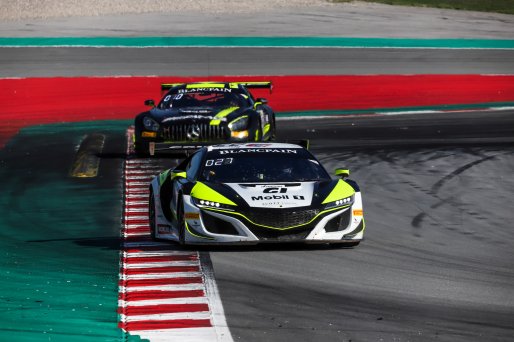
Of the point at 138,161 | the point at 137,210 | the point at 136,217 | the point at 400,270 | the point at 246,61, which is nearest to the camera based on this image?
the point at 400,270

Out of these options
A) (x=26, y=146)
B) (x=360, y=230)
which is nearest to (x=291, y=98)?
(x=26, y=146)

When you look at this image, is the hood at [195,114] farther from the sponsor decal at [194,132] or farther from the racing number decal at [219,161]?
the racing number decal at [219,161]

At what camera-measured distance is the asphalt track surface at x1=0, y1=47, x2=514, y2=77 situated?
128 ft

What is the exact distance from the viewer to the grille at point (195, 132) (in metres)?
22.6

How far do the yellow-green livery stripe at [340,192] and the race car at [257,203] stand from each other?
0.01m

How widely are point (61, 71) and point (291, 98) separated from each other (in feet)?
24.4

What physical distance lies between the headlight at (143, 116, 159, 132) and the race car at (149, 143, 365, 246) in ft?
26.9

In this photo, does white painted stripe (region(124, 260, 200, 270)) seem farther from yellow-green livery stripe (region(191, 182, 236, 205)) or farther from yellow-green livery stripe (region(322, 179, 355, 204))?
yellow-green livery stripe (region(322, 179, 355, 204))

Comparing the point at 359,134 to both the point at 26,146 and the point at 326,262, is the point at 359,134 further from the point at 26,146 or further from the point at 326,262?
the point at 326,262

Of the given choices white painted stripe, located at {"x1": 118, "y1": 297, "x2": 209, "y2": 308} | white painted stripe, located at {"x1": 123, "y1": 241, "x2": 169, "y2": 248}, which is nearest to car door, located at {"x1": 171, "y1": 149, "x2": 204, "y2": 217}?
white painted stripe, located at {"x1": 123, "y1": 241, "x2": 169, "y2": 248}

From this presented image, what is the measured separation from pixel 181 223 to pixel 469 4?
48.8 m

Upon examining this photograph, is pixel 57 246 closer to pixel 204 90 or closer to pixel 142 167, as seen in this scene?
pixel 142 167

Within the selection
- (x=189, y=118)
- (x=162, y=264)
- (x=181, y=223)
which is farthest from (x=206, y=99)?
(x=162, y=264)

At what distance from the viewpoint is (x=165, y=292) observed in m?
11.4
